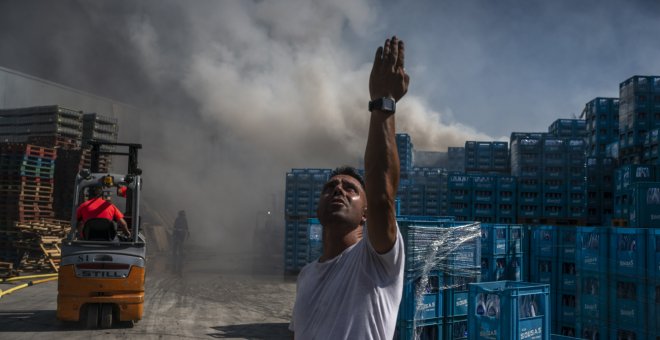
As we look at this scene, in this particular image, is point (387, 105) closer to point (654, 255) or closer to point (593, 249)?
point (654, 255)

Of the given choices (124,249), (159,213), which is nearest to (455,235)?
(124,249)

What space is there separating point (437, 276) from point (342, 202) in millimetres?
5626

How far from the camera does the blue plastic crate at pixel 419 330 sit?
6.97m

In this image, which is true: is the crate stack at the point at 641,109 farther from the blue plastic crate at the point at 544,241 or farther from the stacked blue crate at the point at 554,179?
the blue plastic crate at the point at 544,241

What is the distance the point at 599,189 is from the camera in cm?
1462

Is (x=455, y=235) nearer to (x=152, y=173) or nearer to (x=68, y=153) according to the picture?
(x=68, y=153)

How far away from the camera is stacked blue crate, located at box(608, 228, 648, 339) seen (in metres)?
7.08

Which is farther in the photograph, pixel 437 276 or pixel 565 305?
pixel 565 305

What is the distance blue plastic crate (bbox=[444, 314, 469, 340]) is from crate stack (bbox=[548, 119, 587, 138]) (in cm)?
1399

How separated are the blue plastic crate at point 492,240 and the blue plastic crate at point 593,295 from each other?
1451mm

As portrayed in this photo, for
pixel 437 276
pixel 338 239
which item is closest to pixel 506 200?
pixel 437 276

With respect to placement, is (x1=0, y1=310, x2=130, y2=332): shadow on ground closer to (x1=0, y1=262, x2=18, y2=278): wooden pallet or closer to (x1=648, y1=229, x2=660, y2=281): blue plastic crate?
(x1=0, y1=262, x2=18, y2=278): wooden pallet

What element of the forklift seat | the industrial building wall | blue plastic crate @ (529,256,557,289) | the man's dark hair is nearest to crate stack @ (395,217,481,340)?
blue plastic crate @ (529,256,557,289)

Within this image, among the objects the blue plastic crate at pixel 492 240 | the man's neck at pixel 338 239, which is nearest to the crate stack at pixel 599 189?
the blue plastic crate at pixel 492 240
